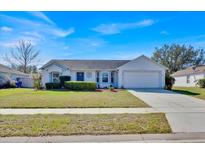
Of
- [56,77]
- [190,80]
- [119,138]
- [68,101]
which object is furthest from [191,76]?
[119,138]

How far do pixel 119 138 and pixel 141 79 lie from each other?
20.5 m

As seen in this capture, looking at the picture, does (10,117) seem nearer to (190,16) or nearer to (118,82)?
(190,16)

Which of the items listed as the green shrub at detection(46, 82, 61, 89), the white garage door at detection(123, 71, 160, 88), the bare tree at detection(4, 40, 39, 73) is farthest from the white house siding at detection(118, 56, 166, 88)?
the bare tree at detection(4, 40, 39, 73)

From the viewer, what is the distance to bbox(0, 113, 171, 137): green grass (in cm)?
599

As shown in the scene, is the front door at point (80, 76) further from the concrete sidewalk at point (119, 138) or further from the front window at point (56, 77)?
the concrete sidewalk at point (119, 138)

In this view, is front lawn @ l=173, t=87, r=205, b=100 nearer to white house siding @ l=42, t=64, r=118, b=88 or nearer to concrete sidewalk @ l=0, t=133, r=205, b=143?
white house siding @ l=42, t=64, r=118, b=88

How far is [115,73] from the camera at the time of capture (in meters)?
27.0

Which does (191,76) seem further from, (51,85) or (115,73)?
(51,85)

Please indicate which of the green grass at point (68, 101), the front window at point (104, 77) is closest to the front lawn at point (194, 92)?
the green grass at point (68, 101)

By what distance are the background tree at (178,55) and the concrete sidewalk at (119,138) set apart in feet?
163

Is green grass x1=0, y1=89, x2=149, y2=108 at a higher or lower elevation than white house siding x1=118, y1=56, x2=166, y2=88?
lower

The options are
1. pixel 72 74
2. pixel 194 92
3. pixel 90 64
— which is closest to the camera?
pixel 194 92
